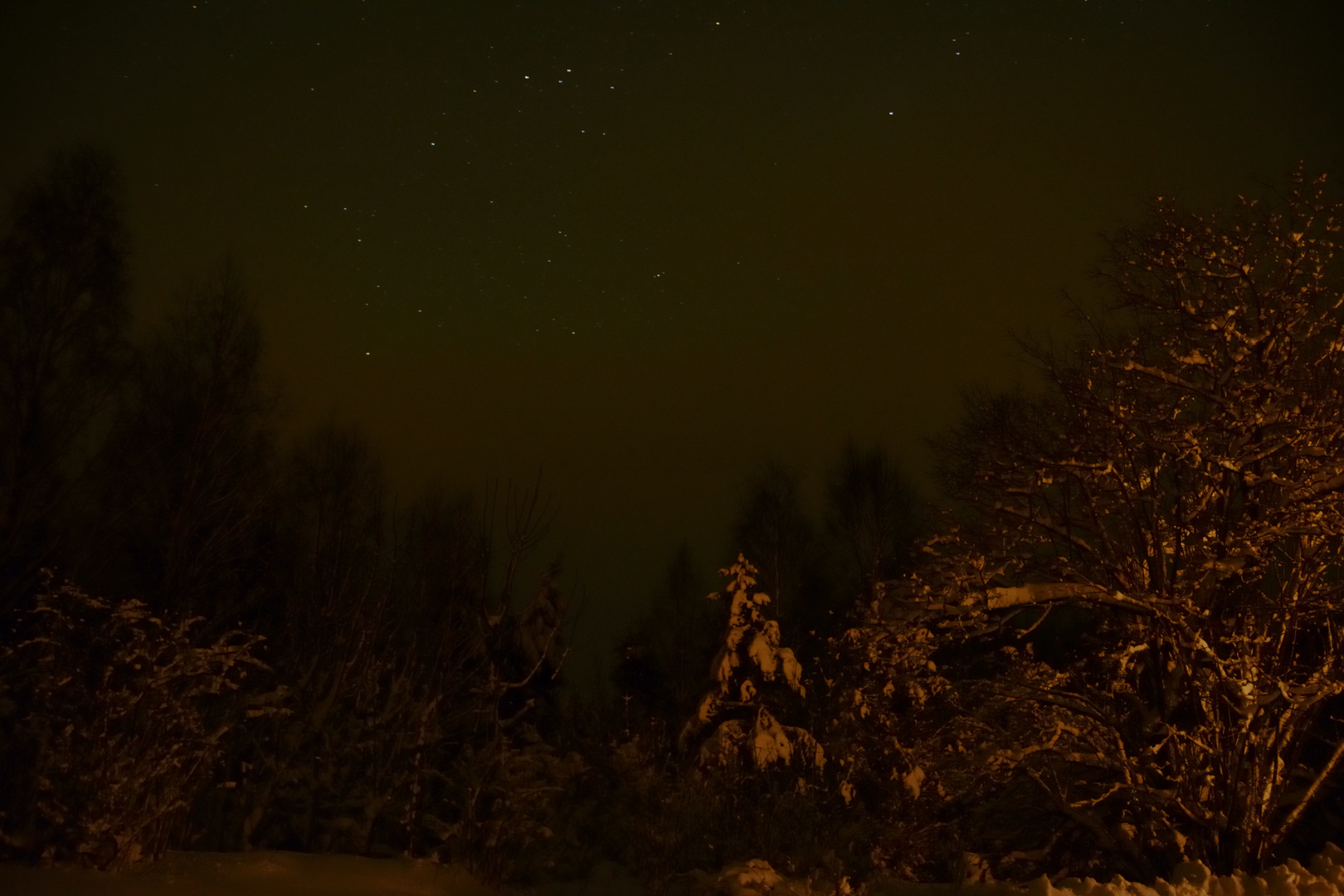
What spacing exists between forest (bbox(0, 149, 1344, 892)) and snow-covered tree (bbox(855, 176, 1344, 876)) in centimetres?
4

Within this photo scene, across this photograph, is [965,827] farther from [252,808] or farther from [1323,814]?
[252,808]

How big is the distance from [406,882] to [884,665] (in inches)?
220

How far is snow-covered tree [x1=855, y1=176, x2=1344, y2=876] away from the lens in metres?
10.3

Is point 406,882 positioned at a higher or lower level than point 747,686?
lower

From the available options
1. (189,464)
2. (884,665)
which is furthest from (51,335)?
(884,665)

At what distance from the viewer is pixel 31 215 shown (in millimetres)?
15570

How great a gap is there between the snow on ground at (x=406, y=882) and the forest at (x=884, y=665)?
0.32 metres

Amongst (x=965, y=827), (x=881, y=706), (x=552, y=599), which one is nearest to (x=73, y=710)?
(x=881, y=706)

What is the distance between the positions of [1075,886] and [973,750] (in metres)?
5.01

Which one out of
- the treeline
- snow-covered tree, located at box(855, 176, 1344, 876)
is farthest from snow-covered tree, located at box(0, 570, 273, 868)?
snow-covered tree, located at box(855, 176, 1344, 876)

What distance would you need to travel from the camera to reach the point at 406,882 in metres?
9.31

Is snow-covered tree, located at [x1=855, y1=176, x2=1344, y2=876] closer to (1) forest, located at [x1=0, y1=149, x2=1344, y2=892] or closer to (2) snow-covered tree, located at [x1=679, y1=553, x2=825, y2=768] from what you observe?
(1) forest, located at [x1=0, y1=149, x2=1344, y2=892]

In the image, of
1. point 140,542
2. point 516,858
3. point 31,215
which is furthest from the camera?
point 140,542

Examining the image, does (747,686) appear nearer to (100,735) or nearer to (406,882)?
(406,882)
